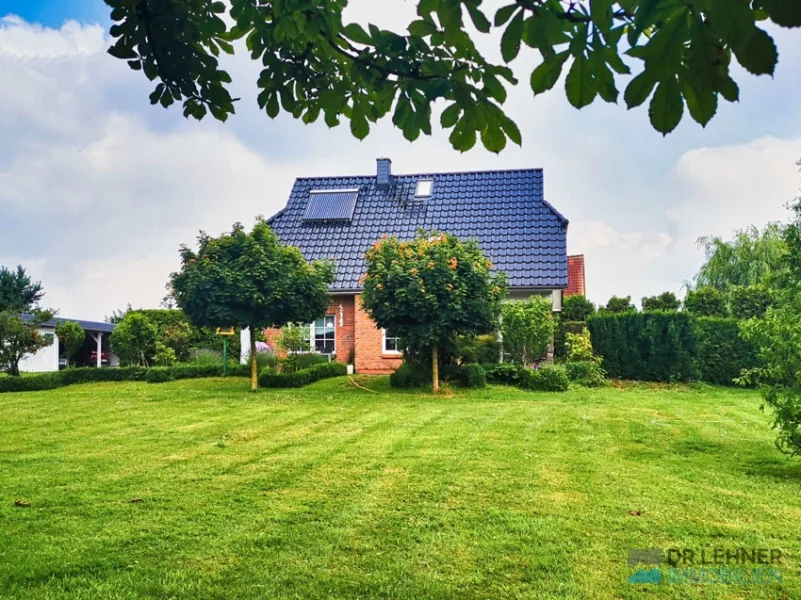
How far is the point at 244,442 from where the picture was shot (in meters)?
6.75

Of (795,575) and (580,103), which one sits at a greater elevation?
(580,103)

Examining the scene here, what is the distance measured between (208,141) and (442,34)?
7768 millimetres

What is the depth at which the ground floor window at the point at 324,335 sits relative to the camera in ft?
59.3

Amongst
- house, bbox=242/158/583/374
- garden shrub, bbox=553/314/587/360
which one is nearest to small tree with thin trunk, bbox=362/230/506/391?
house, bbox=242/158/583/374

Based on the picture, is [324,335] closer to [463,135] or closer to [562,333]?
[562,333]

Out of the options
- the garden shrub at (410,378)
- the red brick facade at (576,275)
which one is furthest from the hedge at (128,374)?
the red brick facade at (576,275)

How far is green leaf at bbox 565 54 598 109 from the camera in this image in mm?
1708

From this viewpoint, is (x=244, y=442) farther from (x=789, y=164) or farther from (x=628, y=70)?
(x=789, y=164)

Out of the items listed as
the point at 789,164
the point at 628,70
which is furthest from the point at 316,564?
the point at 789,164

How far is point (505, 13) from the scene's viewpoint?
1.70m

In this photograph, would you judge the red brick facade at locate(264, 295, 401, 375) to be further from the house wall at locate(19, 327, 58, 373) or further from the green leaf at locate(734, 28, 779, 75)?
the green leaf at locate(734, 28, 779, 75)

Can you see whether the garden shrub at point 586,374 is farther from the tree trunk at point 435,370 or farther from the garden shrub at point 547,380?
the tree trunk at point 435,370

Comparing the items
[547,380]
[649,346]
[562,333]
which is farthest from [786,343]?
[562,333]

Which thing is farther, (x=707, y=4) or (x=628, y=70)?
(x=628, y=70)
